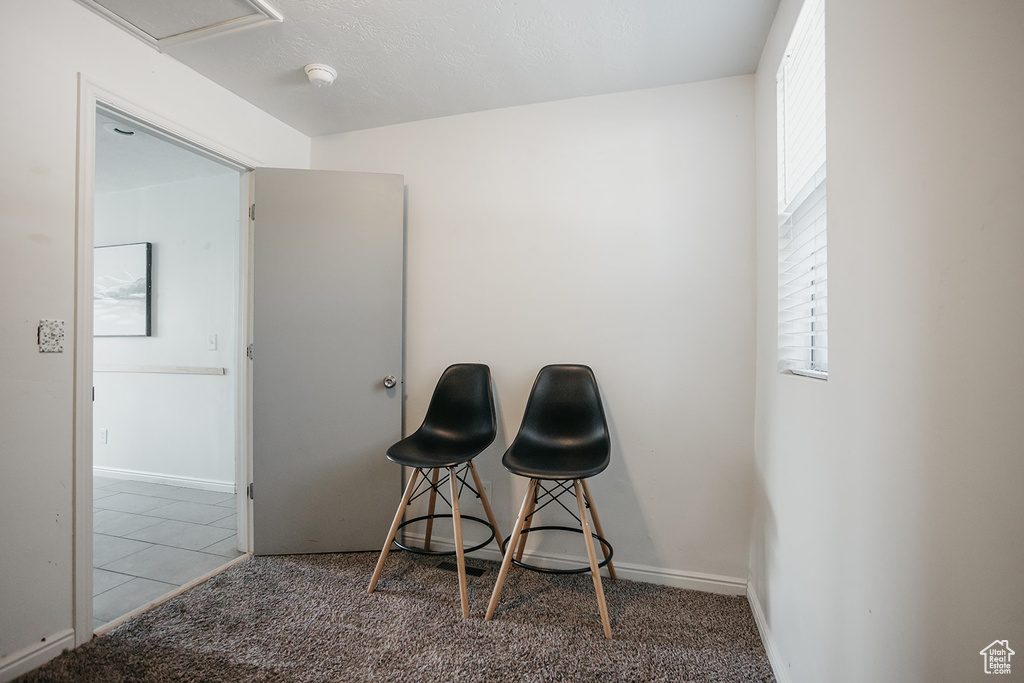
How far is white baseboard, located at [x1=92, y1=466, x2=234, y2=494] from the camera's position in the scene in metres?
3.54

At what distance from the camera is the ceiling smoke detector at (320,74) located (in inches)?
82.9

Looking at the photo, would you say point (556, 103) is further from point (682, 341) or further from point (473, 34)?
point (682, 341)

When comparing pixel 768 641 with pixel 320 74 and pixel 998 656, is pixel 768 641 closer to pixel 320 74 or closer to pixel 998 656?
pixel 998 656

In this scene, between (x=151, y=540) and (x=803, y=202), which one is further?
(x=151, y=540)

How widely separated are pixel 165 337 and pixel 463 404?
2922mm

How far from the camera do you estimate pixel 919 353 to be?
0.79 m

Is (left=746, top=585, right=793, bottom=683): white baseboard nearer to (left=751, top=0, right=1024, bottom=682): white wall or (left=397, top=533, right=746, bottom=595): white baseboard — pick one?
(left=397, top=533, right=746, bottom=595): white baseboard

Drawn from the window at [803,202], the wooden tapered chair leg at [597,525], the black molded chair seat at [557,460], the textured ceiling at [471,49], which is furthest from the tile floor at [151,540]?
the window at [803,202]

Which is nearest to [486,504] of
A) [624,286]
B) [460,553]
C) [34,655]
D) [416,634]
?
[460,553]

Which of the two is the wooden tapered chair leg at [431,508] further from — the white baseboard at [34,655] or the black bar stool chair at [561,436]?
the white baseboard at [34,655]

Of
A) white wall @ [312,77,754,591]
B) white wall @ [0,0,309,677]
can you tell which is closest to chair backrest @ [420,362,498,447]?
white wall @ [312,77,754,591]

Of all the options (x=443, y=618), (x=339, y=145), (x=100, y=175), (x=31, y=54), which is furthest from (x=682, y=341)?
(x=100, y=175)

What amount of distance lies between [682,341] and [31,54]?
2724 millimetres

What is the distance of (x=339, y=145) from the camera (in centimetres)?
281
